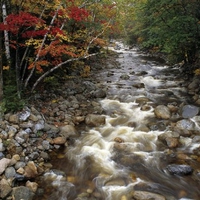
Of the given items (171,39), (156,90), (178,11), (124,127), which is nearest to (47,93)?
(124,127)

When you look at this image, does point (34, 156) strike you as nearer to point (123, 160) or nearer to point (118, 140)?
point (123, 160)

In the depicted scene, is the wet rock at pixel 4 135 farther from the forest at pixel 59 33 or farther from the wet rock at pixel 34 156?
the wet rock at pixel 34 156

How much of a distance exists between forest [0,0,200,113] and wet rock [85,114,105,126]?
109 inches

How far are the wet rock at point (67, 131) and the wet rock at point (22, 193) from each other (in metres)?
3.14

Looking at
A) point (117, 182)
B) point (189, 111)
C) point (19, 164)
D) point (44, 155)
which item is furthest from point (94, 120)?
point (189, 111)

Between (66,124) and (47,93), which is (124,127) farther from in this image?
(47,93)

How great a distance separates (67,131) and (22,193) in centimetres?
355

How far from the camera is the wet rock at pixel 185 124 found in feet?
32.2

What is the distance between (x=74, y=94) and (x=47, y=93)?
1.81 m

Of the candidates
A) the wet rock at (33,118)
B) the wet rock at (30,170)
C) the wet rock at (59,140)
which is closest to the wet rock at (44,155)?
the wet rock at (30,170)

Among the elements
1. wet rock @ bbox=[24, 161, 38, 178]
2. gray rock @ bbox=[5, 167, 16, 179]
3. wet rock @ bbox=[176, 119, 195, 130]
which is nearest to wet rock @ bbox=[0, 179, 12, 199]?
gray rock @ bbox=[5, 167, 16, 179]

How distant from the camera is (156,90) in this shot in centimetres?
1533

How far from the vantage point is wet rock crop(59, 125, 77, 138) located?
9.23 metres

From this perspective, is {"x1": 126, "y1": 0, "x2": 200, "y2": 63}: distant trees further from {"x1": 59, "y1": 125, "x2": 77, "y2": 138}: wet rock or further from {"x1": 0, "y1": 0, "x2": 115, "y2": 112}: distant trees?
{"x1": 59, "y1": 125, "x2": 77, "y2": 138}: wet rock
